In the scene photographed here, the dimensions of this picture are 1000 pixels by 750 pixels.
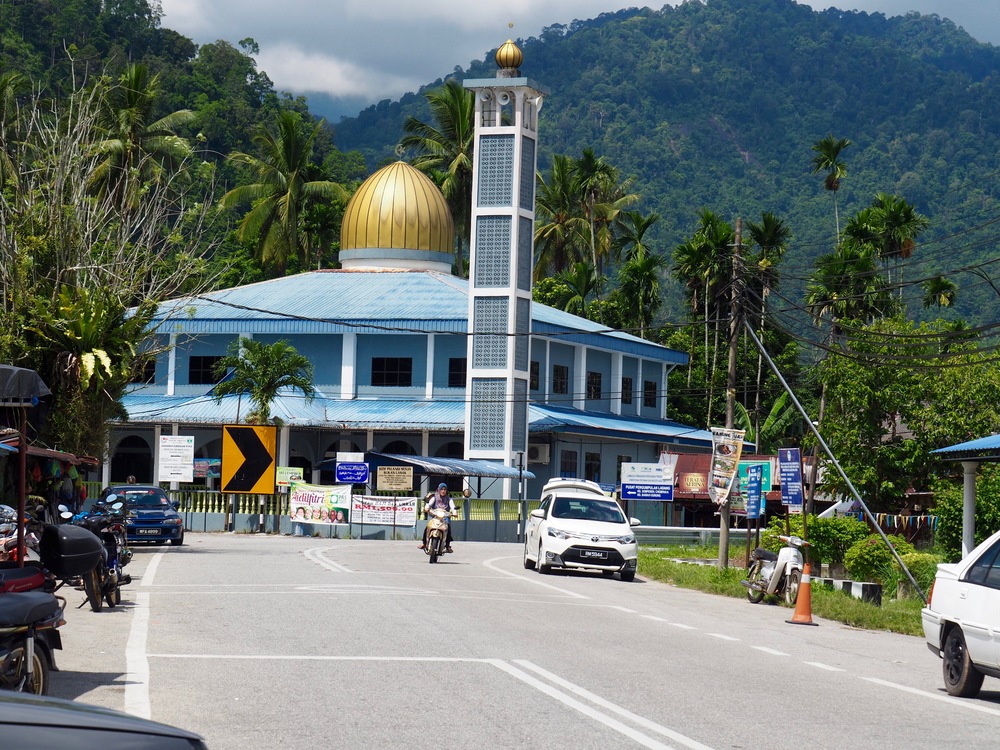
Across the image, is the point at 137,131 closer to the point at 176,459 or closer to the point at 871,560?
the point at 176,459

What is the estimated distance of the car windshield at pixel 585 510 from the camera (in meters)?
29.3

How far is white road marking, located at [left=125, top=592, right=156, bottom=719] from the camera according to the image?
31.9 feet

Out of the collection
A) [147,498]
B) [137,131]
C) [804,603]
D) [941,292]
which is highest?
[137,131]

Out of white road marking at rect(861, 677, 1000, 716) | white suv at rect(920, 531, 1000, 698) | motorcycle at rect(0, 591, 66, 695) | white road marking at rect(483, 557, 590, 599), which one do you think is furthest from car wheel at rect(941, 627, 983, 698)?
white road marking at rect(483, 557, 590, 599)

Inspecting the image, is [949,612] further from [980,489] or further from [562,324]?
[562,324]

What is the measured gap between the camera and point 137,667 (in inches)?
469

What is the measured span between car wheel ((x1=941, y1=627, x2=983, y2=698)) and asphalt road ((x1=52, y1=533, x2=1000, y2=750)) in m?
0.16

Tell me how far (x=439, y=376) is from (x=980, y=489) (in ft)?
93.2

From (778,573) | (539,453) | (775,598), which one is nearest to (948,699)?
(778,573)

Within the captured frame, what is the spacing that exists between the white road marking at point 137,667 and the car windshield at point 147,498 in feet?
57.4

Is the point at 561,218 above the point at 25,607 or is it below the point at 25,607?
above

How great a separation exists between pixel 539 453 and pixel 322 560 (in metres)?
28.4

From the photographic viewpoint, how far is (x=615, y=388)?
6350 centimetres

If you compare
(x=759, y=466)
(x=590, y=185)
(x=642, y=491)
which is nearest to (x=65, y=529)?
(x=759, y=466)
